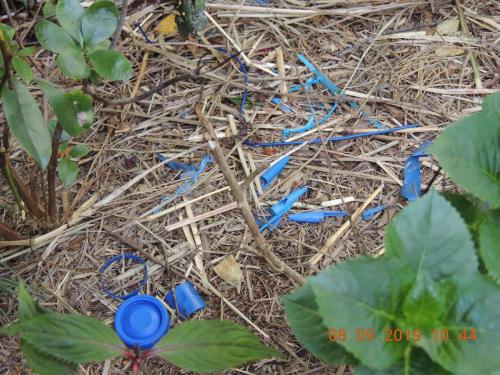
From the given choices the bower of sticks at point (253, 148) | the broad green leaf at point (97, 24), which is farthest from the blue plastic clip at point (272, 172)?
the broad green leaf at point (97, 24)

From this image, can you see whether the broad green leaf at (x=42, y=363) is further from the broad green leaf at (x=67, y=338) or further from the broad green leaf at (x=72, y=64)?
the broad green leaf at (x=72, y=64)

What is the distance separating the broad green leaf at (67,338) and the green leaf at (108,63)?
45 cm

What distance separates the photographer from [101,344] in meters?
0.88

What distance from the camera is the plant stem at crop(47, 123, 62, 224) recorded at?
116 centimetres

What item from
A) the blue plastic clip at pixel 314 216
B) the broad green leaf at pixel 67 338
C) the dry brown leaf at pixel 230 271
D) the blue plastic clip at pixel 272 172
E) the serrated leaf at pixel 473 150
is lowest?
the dry brown leaf at pixel 230 271

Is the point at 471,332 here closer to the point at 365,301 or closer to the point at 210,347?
the point at 365,301

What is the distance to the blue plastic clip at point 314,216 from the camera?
1463 millimetres

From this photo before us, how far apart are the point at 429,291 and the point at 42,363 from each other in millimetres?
605

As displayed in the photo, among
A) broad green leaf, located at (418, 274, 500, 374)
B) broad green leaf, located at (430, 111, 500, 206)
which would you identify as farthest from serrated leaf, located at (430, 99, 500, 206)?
broad green leaf, located at (418, 274, 500, 374)

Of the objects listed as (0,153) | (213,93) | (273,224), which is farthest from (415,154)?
(0,153)

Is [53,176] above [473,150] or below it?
below

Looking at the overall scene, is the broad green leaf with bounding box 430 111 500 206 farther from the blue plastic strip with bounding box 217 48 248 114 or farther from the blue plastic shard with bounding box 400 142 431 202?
the blue plastic strip with bounding box 217 48 248 114

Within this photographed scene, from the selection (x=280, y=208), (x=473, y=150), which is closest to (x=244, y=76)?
(x=280, y=208)

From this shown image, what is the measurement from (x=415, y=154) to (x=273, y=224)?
1.52ft
